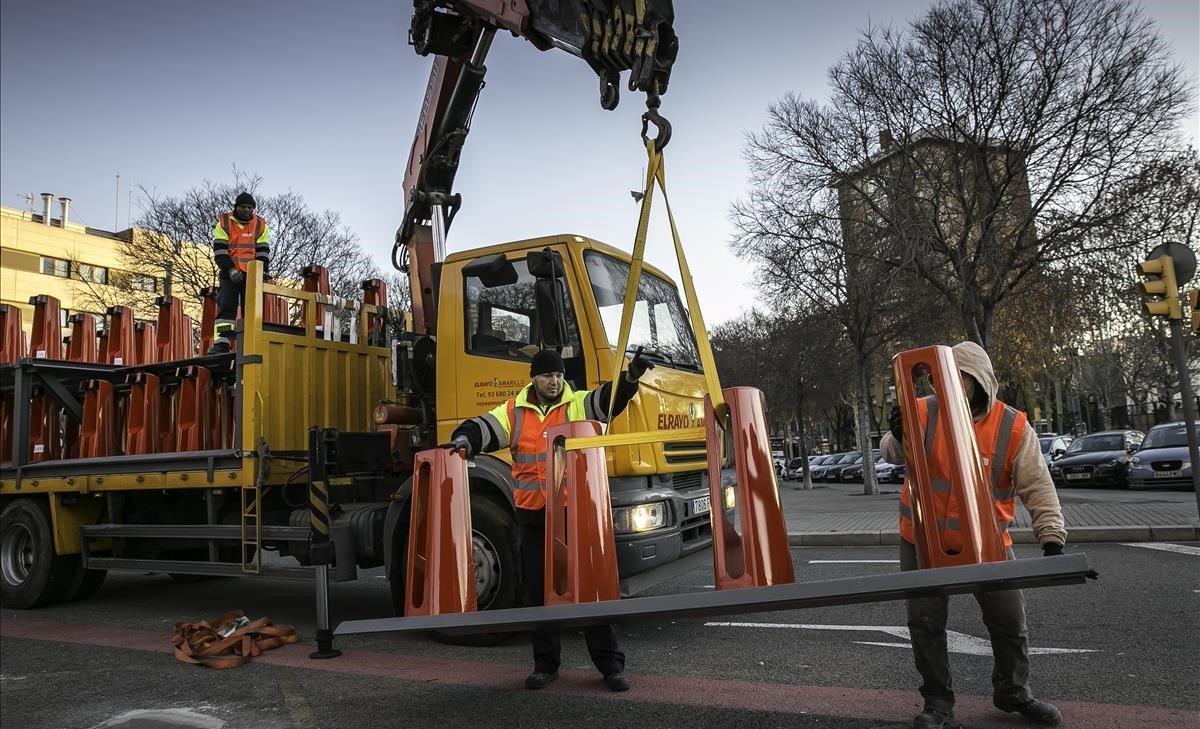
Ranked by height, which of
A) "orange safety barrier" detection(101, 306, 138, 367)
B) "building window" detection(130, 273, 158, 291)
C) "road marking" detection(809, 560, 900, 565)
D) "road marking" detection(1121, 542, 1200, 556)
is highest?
"building window" detection(130, 273, 158, 291)

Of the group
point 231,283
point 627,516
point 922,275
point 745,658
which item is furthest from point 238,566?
point 922,275

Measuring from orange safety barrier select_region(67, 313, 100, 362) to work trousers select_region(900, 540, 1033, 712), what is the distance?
26.7ft

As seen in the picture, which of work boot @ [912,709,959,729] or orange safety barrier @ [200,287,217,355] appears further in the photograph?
orange safety barrier @ [200,287,217,355]

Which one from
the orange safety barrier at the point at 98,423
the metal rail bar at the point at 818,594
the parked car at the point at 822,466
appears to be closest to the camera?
the metal rail bar at the point at 818,594

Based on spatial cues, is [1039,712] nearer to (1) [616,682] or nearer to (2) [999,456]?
(2) [999,456]

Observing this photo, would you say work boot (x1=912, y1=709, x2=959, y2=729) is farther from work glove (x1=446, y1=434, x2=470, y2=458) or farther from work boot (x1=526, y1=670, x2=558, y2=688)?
work glove (x1=446, y1=434, x2=470, y2=458)

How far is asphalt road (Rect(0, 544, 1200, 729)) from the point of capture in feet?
12.8

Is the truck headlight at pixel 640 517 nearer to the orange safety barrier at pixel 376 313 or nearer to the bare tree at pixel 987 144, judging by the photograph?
the orange safety barrier at pixel 376 313

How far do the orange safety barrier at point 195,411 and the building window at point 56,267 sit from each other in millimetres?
46530

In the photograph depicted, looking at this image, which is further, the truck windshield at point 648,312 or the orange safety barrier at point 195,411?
the orange safety barrier at point 195,411

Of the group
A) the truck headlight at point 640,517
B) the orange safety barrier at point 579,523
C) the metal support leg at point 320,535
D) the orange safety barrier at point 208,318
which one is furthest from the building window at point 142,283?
the orange safety barrier at point 579,523

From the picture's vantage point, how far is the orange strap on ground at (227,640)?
5.45m

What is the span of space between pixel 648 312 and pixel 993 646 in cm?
347

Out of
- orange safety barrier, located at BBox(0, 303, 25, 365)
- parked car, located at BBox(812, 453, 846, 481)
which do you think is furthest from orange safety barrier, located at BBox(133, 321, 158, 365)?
parked car, located at BBox(812, 453, 846, 481)
